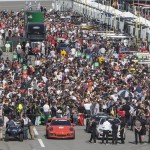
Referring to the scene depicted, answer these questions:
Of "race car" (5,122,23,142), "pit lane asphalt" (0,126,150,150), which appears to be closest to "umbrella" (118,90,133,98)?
"pit lane asphalt" (0,126,150,150)

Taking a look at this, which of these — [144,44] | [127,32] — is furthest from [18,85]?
[127,32]

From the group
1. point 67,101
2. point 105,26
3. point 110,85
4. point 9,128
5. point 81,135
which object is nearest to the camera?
point 9,128

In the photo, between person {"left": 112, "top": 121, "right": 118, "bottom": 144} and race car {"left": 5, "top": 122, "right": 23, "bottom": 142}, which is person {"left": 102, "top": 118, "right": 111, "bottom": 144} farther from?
race car {"left": 5, "top": 122, "right": 23, "bottom": 142}

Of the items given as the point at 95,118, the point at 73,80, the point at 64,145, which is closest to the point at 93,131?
the point at 64,145

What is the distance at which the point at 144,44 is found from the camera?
74.7m

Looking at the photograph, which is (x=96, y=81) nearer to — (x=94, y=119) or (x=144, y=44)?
(x=94, y=119)

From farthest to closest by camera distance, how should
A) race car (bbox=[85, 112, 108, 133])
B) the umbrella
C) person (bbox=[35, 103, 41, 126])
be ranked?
the umbrella → person (bbox=[35, 103, 41, 126]) → race car (bbox=[85, 112, 108, 133])

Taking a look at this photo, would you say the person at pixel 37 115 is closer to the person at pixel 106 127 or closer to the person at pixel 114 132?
the person at pixel 106 127

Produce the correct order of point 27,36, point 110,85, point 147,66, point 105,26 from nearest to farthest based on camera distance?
1. point 110,85
2. point 147,66
3. point 27,36
4. point 105,26

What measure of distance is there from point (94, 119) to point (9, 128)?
4259 mm

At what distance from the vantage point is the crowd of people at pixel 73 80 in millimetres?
52500

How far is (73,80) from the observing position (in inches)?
2361

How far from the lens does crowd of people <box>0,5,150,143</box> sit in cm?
5250

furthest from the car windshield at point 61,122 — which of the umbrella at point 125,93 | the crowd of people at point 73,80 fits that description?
the umbrella at point 125,93
